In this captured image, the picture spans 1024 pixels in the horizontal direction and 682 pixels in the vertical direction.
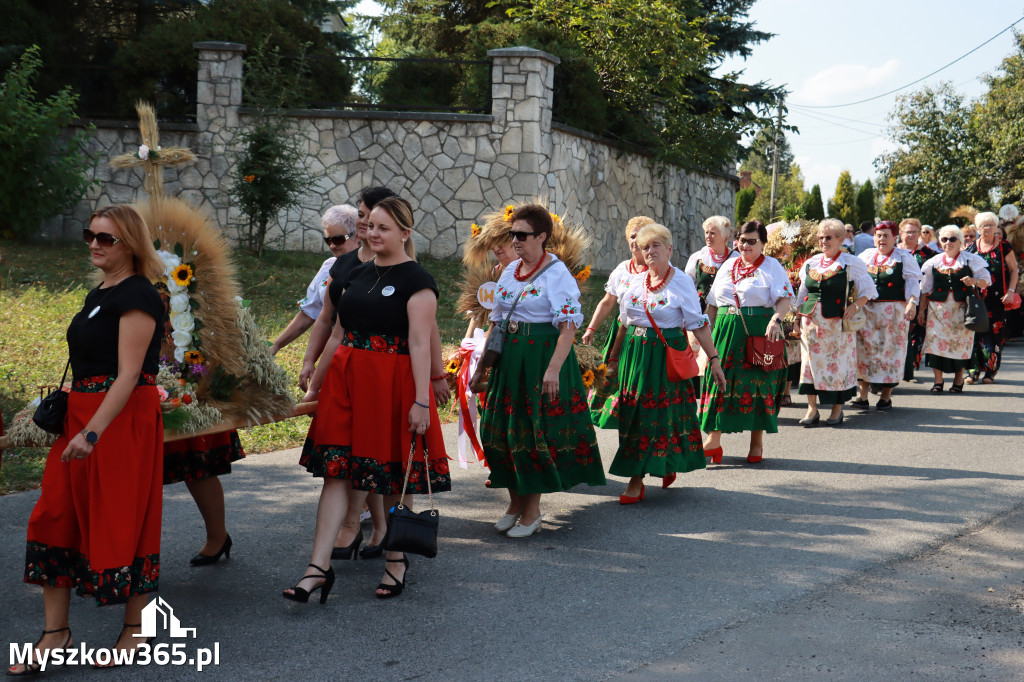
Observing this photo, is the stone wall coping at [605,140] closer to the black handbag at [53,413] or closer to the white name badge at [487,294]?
the white name badge at [487,294]

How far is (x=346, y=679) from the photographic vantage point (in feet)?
12.4

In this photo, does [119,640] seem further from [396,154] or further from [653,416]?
[396,154]

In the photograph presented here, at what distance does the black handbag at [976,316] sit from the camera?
39.0ft

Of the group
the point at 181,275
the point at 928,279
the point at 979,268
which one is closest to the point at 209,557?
the point at 181,275

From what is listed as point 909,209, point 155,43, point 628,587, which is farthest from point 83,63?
point 909,209

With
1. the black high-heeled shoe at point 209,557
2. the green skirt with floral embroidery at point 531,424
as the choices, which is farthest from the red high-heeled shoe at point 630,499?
the black high-heeled shoe at point 209,557

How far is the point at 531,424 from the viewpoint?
5.77m

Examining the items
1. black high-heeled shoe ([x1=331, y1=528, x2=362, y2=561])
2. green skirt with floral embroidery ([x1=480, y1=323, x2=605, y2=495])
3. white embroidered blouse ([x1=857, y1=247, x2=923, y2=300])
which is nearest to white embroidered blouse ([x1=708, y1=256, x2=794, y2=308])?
green skirt with floral embroidery ([x1=480, y1=323, x2=605, y2=495])

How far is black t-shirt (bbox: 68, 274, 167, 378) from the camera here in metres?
3.83

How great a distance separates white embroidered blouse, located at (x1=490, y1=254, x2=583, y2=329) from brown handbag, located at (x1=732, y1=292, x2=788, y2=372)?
2.74m

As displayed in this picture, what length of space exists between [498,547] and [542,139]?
12277 mm

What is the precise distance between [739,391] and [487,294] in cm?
262

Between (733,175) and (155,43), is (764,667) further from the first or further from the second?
(733,175)

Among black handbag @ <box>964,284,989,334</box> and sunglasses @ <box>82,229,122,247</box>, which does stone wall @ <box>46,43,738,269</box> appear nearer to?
black handbag @ <box>964,284,989,334</box>
